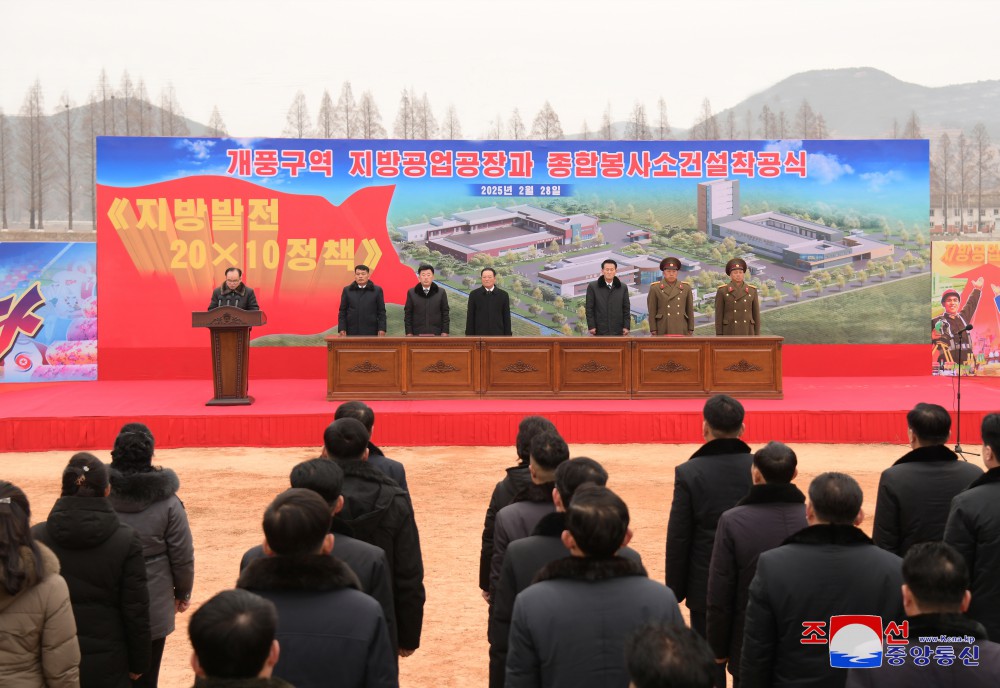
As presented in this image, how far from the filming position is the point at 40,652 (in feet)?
7.82

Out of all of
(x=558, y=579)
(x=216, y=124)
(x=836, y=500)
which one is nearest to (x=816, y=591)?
(x=836, y=500)

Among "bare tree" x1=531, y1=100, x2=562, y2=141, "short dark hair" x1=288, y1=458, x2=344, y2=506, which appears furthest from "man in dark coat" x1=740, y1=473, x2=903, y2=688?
"bare tree" x1=531, y1=100, x2=562, y2=141

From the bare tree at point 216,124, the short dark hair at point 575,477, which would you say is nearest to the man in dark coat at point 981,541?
→ the short dark hair at point 575,477

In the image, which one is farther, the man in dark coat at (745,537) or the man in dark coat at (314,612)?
the man in dark coat at (745,537)

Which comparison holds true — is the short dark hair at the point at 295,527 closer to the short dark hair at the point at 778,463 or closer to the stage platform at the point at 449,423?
the short dark hair at the point at 778,463

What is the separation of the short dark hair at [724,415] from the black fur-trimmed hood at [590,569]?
1.36 m

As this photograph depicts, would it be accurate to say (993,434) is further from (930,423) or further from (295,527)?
(295,527)

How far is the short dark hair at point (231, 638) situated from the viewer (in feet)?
5.08

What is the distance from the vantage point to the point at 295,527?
1.97m

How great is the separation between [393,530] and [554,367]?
6.91 metres

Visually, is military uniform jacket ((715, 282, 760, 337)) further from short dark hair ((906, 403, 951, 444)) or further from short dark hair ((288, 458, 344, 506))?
short dark hair ((288, 458, 344, 506))

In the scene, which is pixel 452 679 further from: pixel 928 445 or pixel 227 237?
pixel 227 237

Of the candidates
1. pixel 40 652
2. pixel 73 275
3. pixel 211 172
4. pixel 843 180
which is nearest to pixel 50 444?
pixel 73 275

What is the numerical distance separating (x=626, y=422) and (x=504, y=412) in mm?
1071
